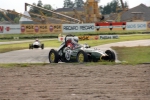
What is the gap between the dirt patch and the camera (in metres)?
9.97

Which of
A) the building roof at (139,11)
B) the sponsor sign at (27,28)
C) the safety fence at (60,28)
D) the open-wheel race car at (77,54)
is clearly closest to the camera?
the open-wheel race car at (77,54)

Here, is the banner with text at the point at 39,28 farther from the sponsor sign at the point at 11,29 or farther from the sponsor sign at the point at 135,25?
the sponsor sign at the point at 135,25

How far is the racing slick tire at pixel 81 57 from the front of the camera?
20.3 meters

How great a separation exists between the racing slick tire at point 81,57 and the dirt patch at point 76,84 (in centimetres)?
455

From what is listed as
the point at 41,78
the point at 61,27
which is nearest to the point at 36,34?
the point at 61,27

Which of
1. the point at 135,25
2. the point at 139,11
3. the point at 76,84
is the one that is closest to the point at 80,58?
the point at 76,84

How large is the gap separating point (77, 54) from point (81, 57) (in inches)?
13.8

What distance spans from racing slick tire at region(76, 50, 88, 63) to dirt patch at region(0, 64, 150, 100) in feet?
14.9

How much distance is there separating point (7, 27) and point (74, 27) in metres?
10.2

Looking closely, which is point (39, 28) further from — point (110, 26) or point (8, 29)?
point (110, 26)

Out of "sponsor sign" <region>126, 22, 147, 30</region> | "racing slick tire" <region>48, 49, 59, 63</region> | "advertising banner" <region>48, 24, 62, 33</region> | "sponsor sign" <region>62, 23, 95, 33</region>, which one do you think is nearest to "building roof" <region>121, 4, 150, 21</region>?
"sponsor sign" <region>126, 22, 147, 30</region>

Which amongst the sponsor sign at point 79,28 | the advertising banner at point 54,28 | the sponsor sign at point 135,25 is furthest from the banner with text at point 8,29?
the sponsor sign at point 135,25

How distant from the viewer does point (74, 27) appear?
6688 cm

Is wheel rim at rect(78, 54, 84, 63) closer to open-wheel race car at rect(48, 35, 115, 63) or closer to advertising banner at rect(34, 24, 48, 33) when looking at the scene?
open-wheel race car at rect(48, 35, 115, 63)
